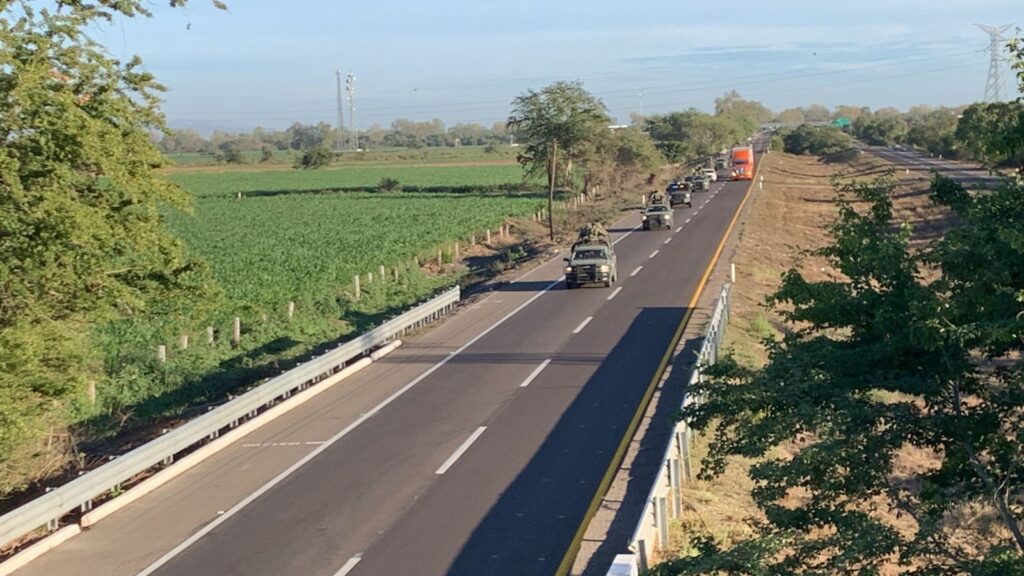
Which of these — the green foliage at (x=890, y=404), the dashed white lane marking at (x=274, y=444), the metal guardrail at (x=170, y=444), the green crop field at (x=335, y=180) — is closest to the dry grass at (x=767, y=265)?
the green foliage at (x=890, y=404)

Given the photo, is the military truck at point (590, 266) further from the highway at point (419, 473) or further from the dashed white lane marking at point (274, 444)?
the dashed white lane marking at point (274, 444)

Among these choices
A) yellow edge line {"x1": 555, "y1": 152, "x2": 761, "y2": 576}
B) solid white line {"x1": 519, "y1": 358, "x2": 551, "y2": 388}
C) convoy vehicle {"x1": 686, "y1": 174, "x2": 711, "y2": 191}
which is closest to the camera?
yellow edge line {"x1": 555, "y1": 152, "x2": 761, "y2": 576}

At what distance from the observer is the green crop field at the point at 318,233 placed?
121 ft

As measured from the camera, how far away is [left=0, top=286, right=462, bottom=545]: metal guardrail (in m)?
13.4

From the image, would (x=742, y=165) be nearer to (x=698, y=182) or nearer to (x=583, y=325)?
(x=698, y=182)

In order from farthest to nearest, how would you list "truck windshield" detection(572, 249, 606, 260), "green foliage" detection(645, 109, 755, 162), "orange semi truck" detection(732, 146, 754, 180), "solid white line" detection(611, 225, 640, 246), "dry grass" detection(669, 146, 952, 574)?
"green foliage" detection(645, 109, 755, 162) → "orange semi truck" detection(732, 146, 754, 180) → "solid white line" detection(611, 225, 640, 246) → "truck windshield" detection(572, 249, 606, 260) → "dry grass" detection(669, 146, 952, 574)

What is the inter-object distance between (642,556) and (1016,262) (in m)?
4.99

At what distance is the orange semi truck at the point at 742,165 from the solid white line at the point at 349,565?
79122mm

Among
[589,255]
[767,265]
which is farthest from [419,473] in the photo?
[767,265]

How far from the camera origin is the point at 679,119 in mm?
146000

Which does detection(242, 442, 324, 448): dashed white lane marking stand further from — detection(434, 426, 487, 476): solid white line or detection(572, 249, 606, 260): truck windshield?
detection(572, 249, 606, 260): truck windshield

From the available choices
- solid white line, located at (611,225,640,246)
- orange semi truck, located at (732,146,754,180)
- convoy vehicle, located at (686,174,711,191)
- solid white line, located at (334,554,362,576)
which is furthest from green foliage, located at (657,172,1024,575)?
orange semi truck, located at (732,146,754,180)

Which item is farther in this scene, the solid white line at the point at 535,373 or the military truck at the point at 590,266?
the military truck at the point at 590,266

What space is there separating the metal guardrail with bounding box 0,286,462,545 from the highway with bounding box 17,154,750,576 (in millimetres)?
460
